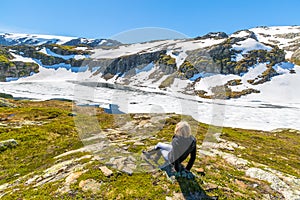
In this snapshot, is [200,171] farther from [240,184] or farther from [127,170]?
[127,170]

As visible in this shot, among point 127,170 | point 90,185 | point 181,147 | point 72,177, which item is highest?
point 181,147

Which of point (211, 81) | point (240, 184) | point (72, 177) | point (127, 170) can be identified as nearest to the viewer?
point (72, 177)

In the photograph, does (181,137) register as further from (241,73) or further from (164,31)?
(241,73)

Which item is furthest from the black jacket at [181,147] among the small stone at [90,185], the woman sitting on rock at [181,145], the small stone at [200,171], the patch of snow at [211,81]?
the patch of snow at [211,81]

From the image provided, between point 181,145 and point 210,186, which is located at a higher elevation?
point 181,145

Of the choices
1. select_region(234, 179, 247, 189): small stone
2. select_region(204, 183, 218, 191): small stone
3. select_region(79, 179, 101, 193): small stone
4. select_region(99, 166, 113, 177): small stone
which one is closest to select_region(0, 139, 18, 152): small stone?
select_region(99, 166, 113, 177): small stone

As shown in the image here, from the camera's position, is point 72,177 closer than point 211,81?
Yes

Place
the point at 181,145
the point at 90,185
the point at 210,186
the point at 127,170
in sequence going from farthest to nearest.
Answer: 1. the point at 127,170
2. the point at 210,186
3. the point at 90,185
4. the point at 181,145

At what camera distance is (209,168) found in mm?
13320

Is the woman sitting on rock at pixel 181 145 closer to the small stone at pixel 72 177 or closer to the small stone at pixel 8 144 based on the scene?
the small stone at pixel 72 177

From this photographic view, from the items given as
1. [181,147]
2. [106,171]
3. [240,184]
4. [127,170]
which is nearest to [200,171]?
[240,184]

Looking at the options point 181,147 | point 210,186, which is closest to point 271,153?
point 210,186

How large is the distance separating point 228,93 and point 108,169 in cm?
16624

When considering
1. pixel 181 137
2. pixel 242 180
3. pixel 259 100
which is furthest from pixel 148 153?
pixel 259 100
